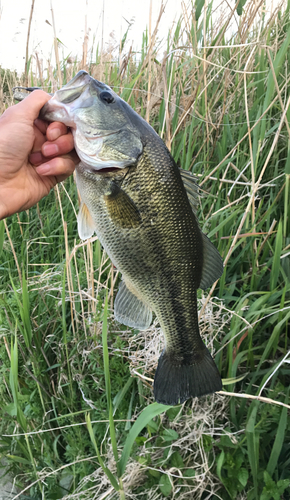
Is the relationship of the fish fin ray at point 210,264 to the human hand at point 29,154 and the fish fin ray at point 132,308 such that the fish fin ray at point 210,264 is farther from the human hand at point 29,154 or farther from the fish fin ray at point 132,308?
the human hand at point 29,154

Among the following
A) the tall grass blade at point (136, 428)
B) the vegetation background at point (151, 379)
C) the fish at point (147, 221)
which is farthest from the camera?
the vegetation background at point (151, 379)

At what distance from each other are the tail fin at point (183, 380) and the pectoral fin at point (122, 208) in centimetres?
53

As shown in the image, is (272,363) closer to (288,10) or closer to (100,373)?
(100,373)

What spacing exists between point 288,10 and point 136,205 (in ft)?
8.27

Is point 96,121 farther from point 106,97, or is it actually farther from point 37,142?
point 37,142

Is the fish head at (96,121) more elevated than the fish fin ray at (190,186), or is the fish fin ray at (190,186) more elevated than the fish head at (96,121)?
the fish head at (96,121)

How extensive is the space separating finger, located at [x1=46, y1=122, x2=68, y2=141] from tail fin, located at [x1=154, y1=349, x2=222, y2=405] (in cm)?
96

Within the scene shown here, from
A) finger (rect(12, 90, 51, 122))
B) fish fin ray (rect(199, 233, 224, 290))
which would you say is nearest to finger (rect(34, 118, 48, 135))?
finger (rect(12, 90, 51, 122))

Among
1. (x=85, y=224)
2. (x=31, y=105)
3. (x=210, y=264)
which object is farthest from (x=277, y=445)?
(x=31, y=105)

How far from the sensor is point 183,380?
4.10 feet

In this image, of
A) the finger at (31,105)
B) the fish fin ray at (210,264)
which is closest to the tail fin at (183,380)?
the fish fin ray at (210,264)

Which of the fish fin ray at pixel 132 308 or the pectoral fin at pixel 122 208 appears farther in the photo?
the fish fin ray at pixel 132 308

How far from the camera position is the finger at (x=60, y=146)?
1376 millimetres

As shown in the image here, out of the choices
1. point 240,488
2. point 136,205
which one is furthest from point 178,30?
point 240,488
